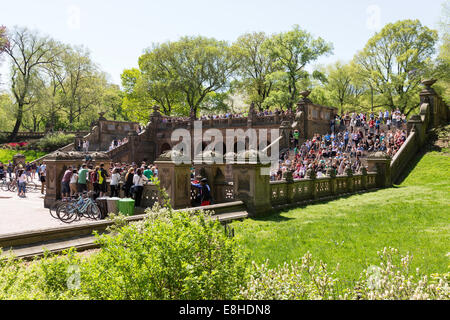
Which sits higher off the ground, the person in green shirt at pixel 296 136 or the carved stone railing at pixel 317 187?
the person in green shirt at pixel 296 136

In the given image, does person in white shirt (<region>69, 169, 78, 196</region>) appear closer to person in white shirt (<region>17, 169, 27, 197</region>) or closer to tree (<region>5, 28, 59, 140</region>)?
person in white shirt (<region>17, 169, 27, 197</region>)

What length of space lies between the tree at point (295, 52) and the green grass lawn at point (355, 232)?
3692cm

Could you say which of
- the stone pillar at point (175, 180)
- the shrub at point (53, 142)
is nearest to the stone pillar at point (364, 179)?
the stone pillar at point (175, 180)

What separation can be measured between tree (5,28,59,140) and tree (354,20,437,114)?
45514 mm

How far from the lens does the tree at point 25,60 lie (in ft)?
164

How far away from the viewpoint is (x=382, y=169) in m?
19.4

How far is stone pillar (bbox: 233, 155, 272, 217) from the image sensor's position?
1088 cm

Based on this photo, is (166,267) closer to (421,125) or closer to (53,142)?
(421,125)

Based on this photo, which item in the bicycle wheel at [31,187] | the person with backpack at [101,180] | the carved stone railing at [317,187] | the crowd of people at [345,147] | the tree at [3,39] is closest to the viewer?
the carved stone railing at [317,187]

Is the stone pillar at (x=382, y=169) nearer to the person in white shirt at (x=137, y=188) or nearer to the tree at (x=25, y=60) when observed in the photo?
the person in white shirt at (x=137, y=188)

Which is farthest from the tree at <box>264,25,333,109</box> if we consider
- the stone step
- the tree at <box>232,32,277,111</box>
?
the stone step

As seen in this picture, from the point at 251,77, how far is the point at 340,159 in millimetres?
34119

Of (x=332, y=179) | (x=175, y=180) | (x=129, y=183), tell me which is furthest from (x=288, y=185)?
(x=129, y=183)
